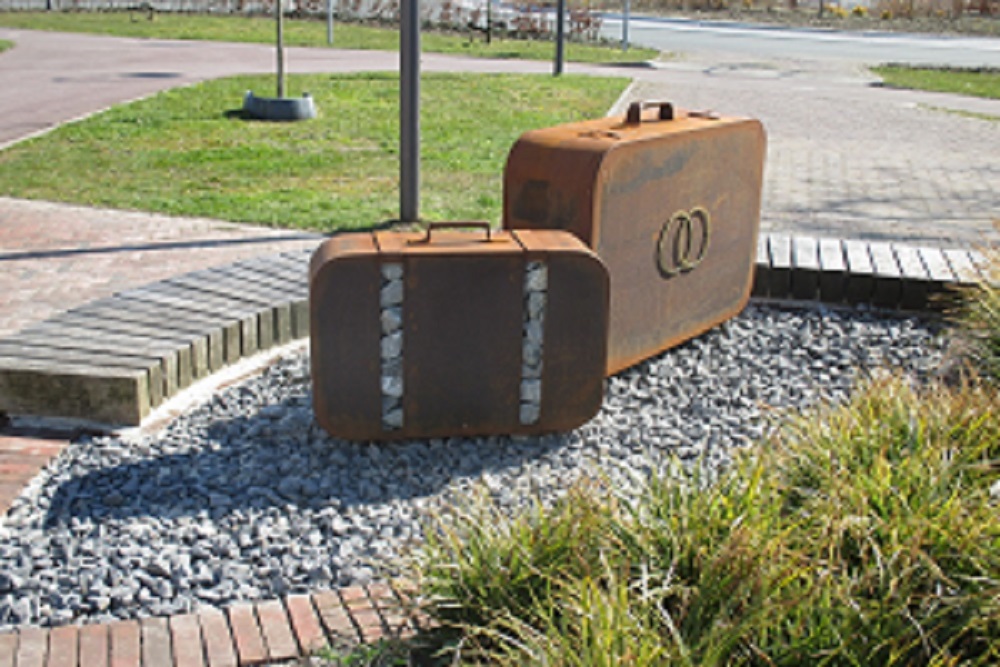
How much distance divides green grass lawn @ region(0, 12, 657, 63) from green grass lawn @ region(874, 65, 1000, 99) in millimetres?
4688

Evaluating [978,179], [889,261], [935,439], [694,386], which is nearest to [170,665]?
[935,439]

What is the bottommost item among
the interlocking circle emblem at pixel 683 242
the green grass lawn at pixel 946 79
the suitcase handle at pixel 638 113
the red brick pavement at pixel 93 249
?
the red brick pavement at pixel 93 249

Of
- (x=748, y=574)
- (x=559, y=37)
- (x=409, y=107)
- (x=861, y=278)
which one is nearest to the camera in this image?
(x=748, y=574)

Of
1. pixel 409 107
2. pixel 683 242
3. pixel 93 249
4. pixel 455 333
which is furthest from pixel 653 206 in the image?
pixel 93 249

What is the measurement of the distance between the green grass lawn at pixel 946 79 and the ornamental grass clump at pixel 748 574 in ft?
56.7

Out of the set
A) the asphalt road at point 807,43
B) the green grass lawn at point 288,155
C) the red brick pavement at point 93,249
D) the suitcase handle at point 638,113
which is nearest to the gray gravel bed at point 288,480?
the suitcase handle at point 638,113

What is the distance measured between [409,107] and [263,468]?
4137 millimetres

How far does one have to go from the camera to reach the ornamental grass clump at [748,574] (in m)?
2.73

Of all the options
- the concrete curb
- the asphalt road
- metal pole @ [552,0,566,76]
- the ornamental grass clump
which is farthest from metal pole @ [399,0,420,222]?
the asphalt road

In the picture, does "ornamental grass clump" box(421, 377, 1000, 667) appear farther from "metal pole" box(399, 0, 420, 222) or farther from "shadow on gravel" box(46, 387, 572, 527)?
"metal pole" box(399, 0, 420, 222)

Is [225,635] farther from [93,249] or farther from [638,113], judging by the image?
[93,249]

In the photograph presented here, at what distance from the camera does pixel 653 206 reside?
5.20m

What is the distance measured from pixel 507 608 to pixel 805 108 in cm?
1454

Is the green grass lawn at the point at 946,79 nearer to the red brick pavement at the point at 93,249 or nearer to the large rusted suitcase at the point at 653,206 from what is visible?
the large rusted suitcase at the point at 653,206
